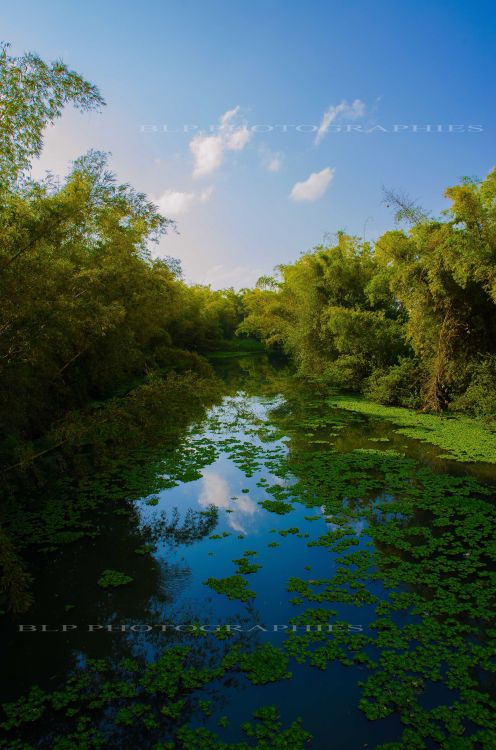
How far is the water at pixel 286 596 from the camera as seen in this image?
3.43 meters

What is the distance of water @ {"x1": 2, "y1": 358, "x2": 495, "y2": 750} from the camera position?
11.2 feet

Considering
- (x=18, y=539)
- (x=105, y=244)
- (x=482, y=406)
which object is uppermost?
(x=105, y=244)

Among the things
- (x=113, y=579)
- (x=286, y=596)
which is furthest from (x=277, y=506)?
(x=113, y=579)

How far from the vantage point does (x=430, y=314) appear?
45.3 feet

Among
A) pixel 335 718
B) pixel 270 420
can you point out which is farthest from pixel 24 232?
pixel 270 420

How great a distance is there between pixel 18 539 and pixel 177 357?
52.9 ft

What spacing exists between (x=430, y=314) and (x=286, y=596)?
11.0 metres

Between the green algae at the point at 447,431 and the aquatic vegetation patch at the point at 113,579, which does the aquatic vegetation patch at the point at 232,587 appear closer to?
the aquatic vegetation patch at the point at 113,579

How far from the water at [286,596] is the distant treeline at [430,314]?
529cm

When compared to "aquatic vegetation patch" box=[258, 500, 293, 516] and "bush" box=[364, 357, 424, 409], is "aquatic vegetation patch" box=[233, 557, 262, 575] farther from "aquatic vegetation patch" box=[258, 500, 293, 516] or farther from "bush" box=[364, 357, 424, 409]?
"bush" box=[364, 357, 424, 409]

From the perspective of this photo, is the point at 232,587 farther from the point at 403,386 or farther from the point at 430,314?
the point at 403,386

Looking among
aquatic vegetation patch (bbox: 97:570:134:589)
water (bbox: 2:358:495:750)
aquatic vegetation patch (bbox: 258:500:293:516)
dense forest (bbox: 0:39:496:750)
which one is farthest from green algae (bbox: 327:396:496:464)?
aquatic vegetation patch (bbox: 97:570:134:589)

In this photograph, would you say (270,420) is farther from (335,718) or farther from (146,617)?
(335,718)

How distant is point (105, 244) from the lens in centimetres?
1093
